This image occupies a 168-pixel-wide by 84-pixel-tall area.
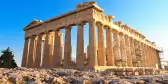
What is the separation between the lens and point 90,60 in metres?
21.2

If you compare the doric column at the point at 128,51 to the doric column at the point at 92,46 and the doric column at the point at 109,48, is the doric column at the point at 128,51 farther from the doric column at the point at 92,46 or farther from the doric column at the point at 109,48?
the doric column at the point at 92,46

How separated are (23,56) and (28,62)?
272 centimetres

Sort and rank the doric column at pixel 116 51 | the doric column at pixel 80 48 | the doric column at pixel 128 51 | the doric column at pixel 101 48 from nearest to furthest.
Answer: the doric column at pixel 80 48 → the doric column at pixel 101 48 → the doric column at pixel 116 51 → the doric column at pixel 128 51

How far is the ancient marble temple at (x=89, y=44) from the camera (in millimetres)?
23016

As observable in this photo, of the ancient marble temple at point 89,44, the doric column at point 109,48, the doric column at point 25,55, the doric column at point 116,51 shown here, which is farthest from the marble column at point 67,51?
the doric column at point 25,55

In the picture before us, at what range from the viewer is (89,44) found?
2194 cm

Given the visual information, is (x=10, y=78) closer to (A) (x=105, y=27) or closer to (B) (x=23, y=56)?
(A) (x=105, y=27)

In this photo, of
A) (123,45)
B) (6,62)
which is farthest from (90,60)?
(6,62)

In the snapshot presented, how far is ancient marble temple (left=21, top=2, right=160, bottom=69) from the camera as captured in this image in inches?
906

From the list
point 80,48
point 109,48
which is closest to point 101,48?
point 109,48

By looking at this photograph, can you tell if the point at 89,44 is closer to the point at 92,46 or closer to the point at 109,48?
the point at 92,46

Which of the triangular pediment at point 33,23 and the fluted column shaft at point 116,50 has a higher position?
the triangular pediment at point 33,23

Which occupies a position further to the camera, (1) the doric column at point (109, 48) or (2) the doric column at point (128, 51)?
(2) the doric column at point (128, 51)

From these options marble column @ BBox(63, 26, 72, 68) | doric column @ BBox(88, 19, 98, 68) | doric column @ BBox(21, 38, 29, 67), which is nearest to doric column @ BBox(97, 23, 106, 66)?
doric column @ BBox(88, 19, 98, 68)
